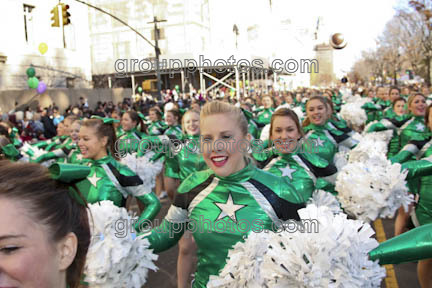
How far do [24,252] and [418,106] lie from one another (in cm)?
594

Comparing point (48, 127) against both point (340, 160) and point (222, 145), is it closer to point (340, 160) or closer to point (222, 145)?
point (340, 160)

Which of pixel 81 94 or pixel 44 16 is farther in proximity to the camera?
pixel 44 16

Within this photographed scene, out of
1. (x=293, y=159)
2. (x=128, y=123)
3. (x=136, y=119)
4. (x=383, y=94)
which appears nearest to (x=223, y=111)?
(x=293, y=159)

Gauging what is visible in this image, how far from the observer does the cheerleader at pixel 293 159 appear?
144 inches

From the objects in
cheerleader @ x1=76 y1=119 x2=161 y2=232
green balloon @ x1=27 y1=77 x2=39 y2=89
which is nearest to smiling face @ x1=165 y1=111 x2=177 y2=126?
cheerleader @ x1=76 y1=119 x2=161 y2=232

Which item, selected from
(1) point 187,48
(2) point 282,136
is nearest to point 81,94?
(1) point 187,48

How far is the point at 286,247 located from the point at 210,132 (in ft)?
3.40

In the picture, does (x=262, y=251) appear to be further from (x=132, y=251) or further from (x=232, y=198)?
(x=132, y=251)

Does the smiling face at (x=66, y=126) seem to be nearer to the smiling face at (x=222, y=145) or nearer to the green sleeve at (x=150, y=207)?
the green sleeve at (x=150, y=207)

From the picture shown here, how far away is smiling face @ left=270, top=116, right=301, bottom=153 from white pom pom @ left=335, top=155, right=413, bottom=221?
68cm

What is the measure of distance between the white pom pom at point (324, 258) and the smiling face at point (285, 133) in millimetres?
2101

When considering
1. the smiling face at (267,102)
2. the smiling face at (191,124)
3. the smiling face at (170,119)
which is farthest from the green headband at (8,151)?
the smiling face at (267,102)

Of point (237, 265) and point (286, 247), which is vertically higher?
point (286, 247)

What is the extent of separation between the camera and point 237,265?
69.9 inches
